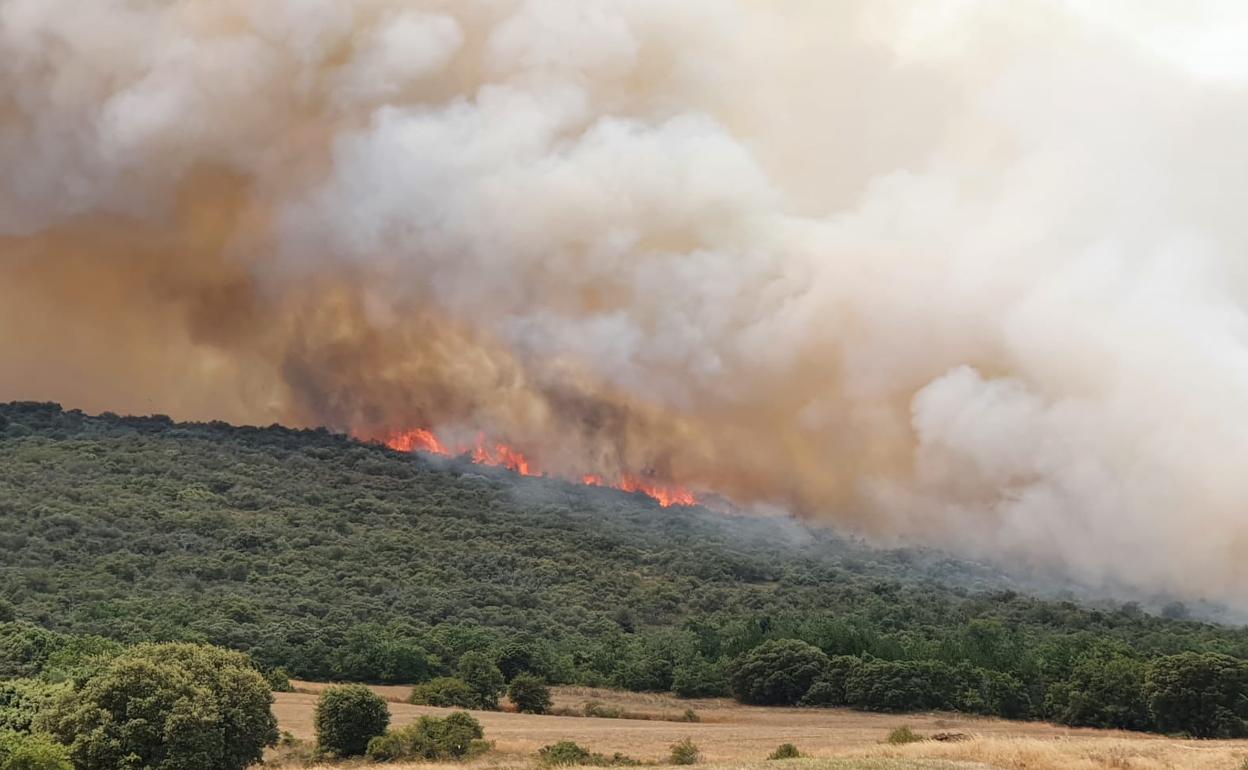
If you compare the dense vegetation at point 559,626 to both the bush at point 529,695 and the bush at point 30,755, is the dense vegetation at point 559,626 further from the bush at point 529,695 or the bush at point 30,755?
the bush at point 30,755

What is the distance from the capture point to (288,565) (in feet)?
577

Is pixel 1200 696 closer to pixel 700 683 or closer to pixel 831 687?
pixel 831 687

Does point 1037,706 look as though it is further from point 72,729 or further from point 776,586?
point 776,586

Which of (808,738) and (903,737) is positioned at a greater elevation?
(903,737)

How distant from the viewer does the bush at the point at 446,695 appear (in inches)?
4006

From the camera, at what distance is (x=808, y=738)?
77.5 meters

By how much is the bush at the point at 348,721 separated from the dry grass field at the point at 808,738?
494 centimetres

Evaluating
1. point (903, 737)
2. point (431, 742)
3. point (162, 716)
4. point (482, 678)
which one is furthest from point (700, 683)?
point (162, 716)

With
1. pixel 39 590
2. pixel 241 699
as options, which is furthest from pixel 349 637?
pixel 241 699

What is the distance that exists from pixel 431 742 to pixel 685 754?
49.5 ft

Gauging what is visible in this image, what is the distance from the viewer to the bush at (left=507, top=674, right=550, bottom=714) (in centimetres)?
10281

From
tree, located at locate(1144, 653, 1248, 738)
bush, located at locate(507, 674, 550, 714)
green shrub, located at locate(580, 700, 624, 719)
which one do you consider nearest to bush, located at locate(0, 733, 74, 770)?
bush, located at locate(507, 674, 550, 714)

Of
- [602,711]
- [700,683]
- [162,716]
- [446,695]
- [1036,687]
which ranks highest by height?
[1036,687]

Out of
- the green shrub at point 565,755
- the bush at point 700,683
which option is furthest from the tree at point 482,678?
the green shrub at point 565,755
